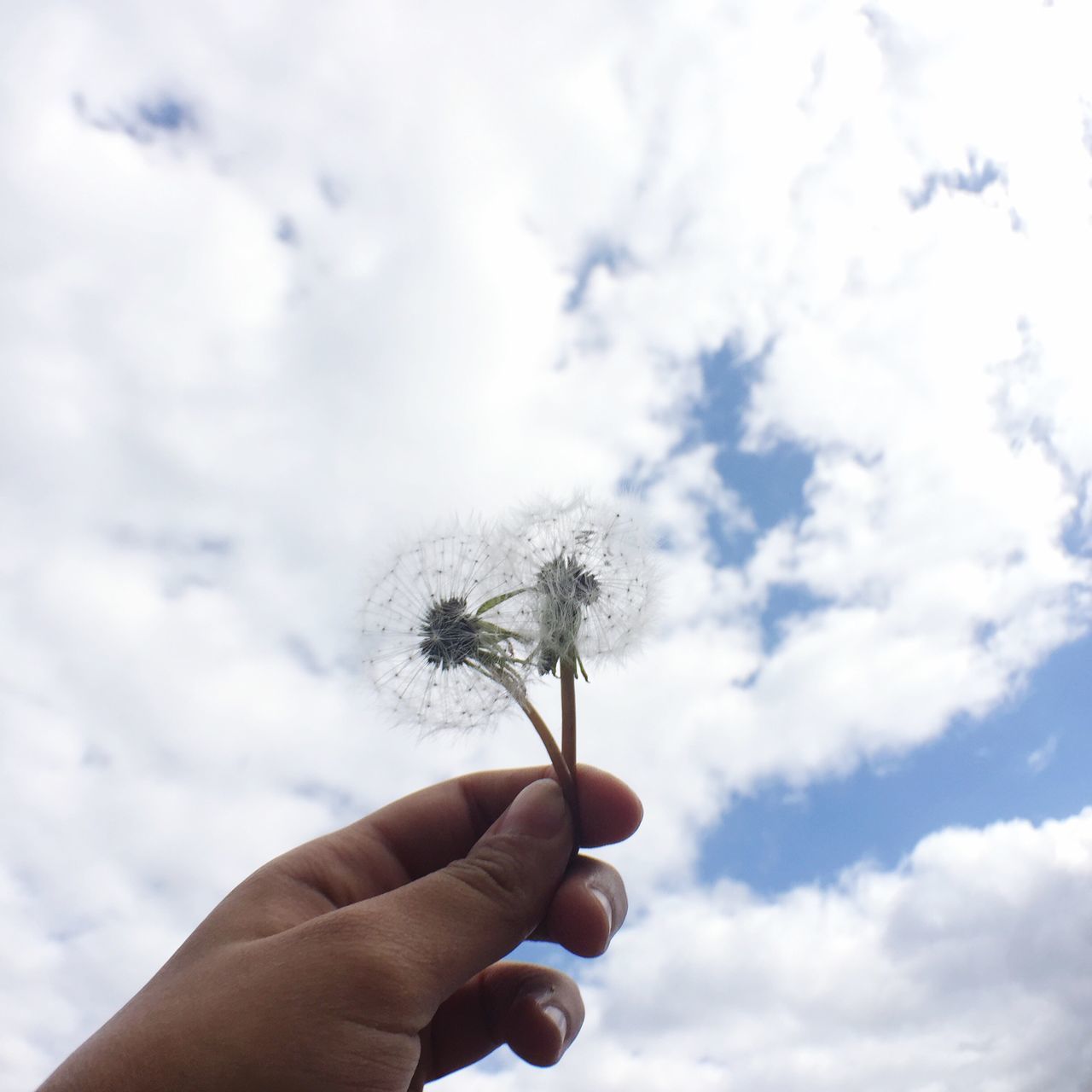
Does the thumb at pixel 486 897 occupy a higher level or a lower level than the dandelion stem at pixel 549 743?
lower

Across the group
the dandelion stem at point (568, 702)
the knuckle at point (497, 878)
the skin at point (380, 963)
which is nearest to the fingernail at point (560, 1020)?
the skin at point (380, 963)

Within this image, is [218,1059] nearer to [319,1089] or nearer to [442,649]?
[319,1089]

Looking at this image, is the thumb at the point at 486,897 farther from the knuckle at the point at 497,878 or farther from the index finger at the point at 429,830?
the index finger at the point at 429,830

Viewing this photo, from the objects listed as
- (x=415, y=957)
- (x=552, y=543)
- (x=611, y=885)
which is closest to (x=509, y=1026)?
(x=611, y=885)

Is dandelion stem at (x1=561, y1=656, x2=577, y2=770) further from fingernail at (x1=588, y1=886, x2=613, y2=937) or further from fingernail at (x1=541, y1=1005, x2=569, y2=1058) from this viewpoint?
fingernail at (x1=541, y1=1005, x2=569, y2=1058)

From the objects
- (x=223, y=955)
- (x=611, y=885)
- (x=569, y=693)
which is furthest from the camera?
(x=611, y=885)

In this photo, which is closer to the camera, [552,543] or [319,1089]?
[319,1089]

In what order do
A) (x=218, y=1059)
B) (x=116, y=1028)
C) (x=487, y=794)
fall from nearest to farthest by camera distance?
1. (x=218, y=1059)
2. (x=116, y=1028)
3. (x=487, y=794)
